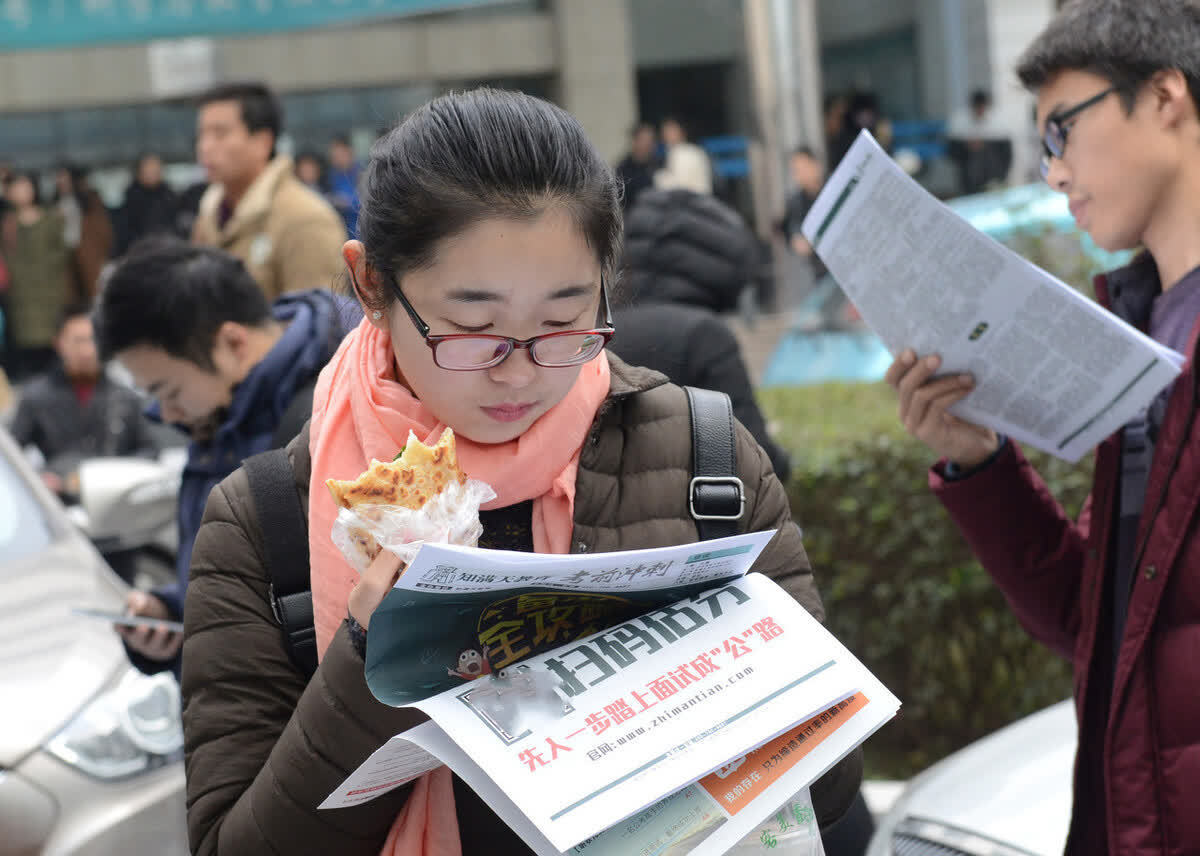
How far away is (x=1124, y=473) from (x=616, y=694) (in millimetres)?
1018

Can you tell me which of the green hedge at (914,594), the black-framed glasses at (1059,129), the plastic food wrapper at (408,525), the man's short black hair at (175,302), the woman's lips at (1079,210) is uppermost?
the black-framed glasses at (1059,129)

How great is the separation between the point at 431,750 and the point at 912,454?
356 cm

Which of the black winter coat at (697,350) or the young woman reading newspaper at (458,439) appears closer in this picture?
the young woman reading newspaper at (458,439)

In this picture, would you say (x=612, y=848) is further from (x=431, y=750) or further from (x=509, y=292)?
(x=509, y=292)

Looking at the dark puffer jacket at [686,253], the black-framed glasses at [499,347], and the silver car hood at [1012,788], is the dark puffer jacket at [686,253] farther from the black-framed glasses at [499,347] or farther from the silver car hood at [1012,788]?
the black-framed glasses at [499,347]

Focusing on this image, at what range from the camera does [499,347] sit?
1640mm

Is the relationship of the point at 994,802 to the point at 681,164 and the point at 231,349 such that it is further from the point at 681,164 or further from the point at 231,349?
the point at 681,164

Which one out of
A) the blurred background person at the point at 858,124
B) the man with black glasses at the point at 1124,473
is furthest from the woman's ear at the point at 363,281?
the blurred background person at the point at 858,124

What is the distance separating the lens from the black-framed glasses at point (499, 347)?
164 cm

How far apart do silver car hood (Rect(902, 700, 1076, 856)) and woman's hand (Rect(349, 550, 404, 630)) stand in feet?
4.74

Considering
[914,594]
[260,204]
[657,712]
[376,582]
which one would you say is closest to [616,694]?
[657,712]

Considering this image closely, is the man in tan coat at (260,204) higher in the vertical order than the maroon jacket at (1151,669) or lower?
higher

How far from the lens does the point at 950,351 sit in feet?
7.09

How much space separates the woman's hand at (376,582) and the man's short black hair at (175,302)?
5.06 ft
